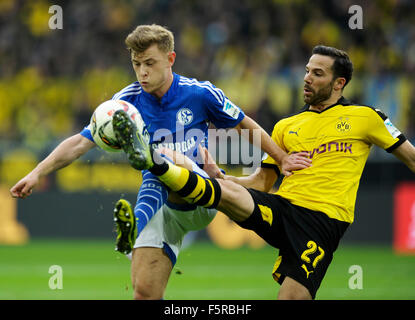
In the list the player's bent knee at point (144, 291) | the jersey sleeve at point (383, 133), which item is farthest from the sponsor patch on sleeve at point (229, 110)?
the player's bent knee at point (144, 291)

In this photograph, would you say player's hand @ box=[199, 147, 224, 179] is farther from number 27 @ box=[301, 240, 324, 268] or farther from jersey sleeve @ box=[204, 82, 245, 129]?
number 27 @ box=[301, 240, 324, 268]

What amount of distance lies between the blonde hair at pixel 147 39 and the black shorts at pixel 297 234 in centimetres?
134

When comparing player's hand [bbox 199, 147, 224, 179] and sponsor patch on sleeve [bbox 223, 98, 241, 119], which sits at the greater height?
sponsor patch on sleeve [bbox 223, 98, 241, 119]

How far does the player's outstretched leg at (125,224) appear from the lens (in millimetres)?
5129

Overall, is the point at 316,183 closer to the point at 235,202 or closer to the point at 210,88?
the point at 235,202

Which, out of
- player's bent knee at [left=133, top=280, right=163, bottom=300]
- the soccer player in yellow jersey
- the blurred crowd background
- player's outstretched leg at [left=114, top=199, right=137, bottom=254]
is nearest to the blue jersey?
the soccer player in yellow jersey

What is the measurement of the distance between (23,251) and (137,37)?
8663 mm

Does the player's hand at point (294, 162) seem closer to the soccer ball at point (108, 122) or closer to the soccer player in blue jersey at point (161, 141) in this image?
the soccer player in blue jersey at point (161, 141)

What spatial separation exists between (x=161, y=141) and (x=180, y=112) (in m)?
0.27

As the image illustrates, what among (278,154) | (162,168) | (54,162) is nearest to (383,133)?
(278,154)

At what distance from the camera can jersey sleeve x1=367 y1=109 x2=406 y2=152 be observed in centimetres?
583

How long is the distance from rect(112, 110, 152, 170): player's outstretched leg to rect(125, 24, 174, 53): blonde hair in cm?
80

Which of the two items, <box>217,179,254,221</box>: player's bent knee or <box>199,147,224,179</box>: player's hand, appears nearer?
<box>217,179,254,221</box>: player's bent knee
